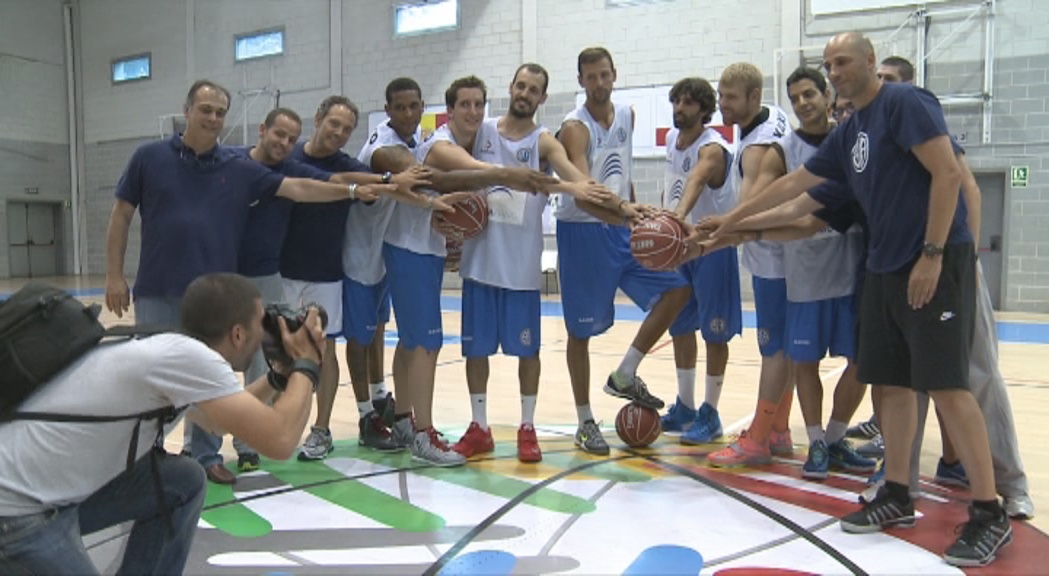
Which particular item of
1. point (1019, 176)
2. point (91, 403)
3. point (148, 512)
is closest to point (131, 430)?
point (91, 403)

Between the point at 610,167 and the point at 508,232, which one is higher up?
the point at 610,167

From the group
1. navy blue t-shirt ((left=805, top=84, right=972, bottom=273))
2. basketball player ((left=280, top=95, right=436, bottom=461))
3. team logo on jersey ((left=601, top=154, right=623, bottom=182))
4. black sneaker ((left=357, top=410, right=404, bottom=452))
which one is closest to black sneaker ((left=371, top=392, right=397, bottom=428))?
black sneaker ((left=357, top=410, right=404, bottom=452))

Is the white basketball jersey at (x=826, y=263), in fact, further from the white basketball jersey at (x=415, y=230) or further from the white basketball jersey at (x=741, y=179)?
the white basketball jersey at (x=415, y=230)

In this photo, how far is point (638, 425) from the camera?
4543mm

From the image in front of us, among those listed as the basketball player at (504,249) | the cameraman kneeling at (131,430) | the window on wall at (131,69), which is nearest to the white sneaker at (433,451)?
the basketball player at (504,249)

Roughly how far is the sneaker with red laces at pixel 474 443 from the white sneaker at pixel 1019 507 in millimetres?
2479

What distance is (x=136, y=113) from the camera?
2019 cm

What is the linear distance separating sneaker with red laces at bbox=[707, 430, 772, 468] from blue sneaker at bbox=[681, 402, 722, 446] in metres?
0.47

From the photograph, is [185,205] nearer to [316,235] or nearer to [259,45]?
[316,235]

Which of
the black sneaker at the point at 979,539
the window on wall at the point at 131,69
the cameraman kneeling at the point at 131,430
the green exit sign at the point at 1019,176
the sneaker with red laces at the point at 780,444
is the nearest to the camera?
the cameraman kneeling at the point at 131,430

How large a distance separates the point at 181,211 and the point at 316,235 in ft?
2.69

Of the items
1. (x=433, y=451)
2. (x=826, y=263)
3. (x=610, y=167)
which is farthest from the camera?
(x=610, y=167)

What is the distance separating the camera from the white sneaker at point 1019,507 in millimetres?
3467

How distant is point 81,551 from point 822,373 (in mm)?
6392
